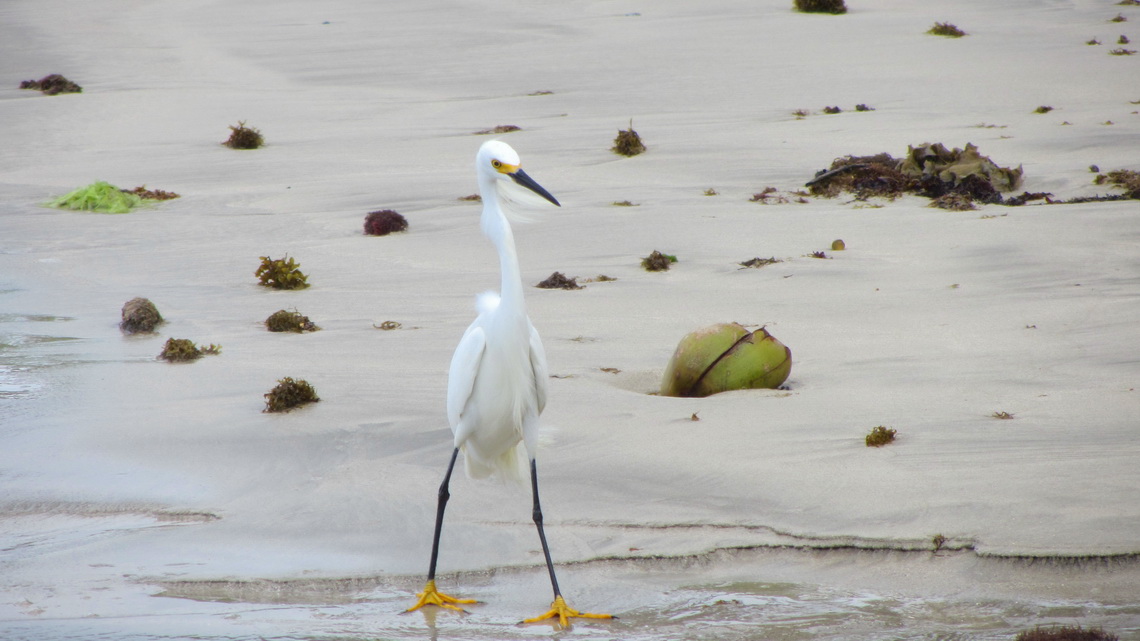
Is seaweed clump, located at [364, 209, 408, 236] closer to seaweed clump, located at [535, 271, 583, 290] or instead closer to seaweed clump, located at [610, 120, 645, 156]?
seaweed clump, located at [535, 271, 583, 290]

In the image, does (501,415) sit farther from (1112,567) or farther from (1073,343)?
(1073,343)

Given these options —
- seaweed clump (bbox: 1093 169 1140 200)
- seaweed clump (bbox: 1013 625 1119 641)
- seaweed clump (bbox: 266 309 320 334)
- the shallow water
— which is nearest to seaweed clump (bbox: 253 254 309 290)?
seaweed clump (bbox: 266 309 320 334)

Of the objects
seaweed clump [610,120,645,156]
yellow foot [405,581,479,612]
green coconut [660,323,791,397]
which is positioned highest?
seaweed clump [610,120,645,156]

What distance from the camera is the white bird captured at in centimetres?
419

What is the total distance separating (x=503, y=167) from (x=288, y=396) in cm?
224

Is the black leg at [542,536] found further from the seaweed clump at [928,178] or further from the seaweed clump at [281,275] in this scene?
the seaweed clump at [928,178]

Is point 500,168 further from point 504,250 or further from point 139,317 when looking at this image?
point 139,317

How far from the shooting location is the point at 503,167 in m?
4.30

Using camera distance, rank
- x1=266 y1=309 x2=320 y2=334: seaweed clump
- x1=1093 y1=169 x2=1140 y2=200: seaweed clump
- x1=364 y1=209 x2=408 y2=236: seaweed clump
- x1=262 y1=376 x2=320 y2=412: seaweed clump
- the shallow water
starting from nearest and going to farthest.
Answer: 1. the shallow water
2. x1=262 y1=376 x2=320 y2=412: seaweed clump
3. x1=266 y1=309 x2=320 y2=334: seaweed clump
4. x1=1093 y1=169 x2=1140 y2=200: seaweed clump
5. x1=364 y1=209 x2=408 y2=236: seaweed clump

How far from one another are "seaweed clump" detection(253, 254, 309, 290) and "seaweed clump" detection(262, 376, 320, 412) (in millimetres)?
2474

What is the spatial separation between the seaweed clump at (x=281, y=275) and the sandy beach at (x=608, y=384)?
15 centimetres

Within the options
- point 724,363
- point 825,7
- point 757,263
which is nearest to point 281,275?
point 757,263

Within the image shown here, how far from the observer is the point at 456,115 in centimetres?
1544

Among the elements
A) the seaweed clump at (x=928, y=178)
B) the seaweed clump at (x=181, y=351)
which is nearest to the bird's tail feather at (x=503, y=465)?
the seaweed clump at (x=181, y=351)
